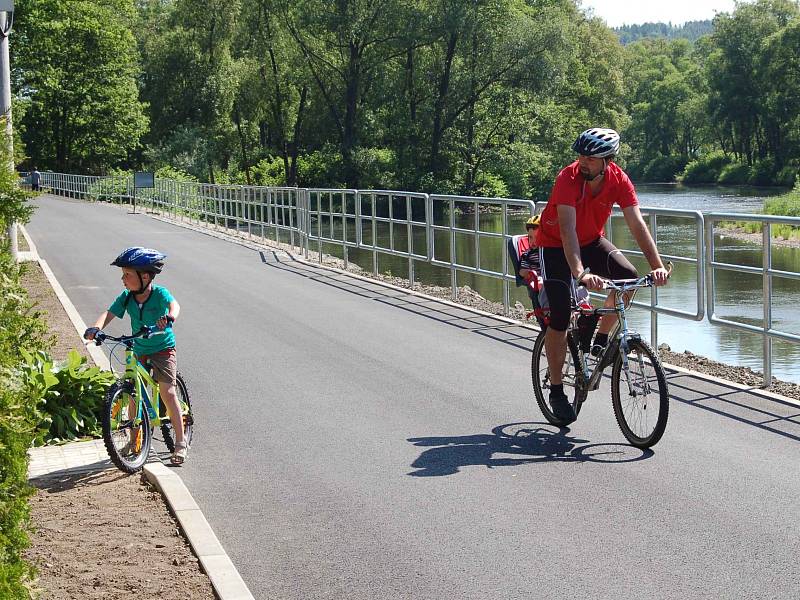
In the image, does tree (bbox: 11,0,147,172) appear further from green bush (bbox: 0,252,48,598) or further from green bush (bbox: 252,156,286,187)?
green bush (bbox: 0,252,48,598)

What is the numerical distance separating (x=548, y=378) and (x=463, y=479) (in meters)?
1.38

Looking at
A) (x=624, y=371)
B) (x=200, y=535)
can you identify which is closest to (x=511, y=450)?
(x=624, y=371)

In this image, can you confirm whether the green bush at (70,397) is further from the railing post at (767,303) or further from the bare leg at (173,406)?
the railing post at (767,303)

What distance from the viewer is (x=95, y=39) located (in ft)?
235

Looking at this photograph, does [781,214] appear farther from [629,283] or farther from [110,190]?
[629,283]

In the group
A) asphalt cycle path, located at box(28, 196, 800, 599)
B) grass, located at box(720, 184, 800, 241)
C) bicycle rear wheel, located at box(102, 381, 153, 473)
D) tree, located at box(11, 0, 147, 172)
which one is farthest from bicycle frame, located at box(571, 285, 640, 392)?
tree, located at box(11, 0, 147, 172)

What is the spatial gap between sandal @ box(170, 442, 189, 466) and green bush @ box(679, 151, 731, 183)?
320 feet

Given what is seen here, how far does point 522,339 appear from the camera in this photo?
12555mm

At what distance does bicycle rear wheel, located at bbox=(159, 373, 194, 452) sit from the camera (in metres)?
7.54

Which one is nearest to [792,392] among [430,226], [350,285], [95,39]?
[430,226]

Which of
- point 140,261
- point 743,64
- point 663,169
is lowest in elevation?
point 140,261

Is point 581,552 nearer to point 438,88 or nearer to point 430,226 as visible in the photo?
point 430,226

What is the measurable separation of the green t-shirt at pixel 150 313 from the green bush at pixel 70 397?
101 cm

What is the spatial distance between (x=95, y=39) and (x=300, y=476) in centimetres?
6865
